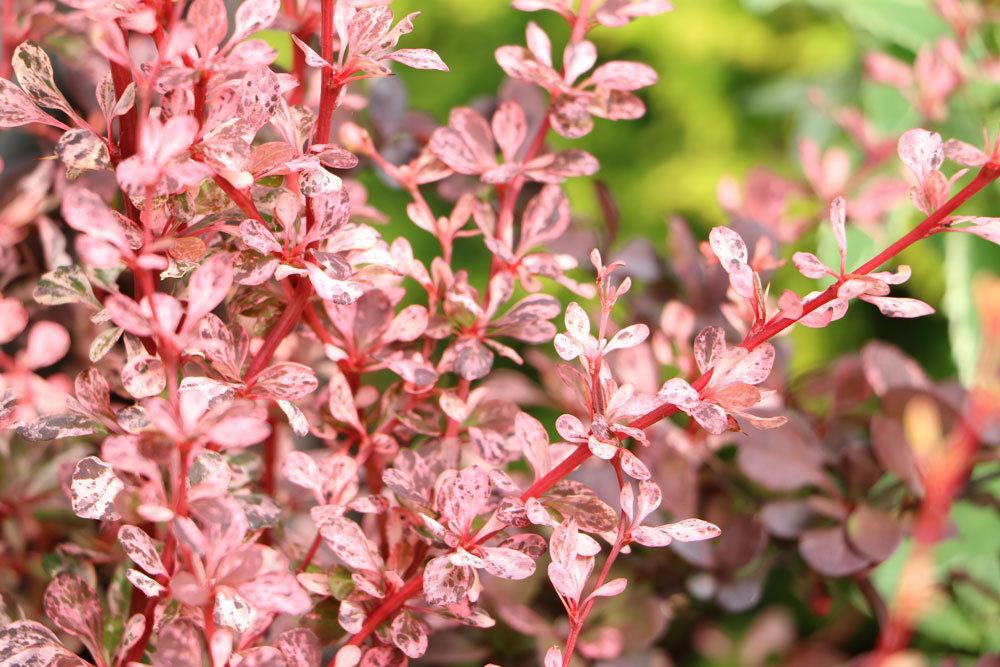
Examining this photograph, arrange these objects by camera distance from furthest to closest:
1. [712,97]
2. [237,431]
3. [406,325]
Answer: [712,97], [406,325], [237,431]

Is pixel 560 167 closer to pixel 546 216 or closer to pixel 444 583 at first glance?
pixel 546 216

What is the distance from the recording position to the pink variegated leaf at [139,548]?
295 mm

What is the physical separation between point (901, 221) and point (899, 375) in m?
0.31

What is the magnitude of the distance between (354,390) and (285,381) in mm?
99

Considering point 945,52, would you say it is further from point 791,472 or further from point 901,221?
point 791,472

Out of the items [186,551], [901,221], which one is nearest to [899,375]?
[901,221]

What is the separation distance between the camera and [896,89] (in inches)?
33.3

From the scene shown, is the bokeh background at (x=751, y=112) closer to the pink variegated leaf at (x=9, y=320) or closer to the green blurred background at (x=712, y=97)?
the green blurred background at (x=712, y=97)

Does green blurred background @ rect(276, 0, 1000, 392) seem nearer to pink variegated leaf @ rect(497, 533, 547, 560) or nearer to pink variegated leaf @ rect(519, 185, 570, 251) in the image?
pink variegated leaf @ rect(519, 185, 570, 251)

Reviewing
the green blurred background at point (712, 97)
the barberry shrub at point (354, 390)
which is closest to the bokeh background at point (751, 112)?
the green blurred background at point (712, 97)

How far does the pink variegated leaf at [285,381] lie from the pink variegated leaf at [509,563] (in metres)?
0.09

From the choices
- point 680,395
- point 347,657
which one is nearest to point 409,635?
point 347,657

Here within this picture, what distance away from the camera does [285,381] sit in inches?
12.6

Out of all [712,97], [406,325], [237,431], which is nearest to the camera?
[237,431]
